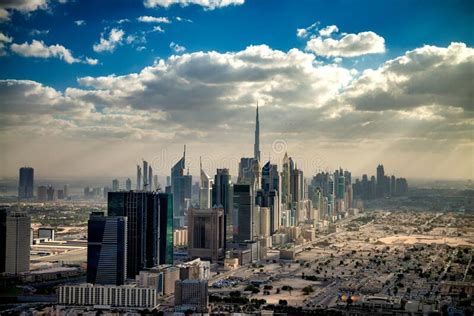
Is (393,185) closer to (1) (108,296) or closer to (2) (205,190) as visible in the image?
(2) (205,190)

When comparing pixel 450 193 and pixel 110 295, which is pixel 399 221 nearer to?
pixel 450 193

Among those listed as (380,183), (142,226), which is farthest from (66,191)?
(380,183)

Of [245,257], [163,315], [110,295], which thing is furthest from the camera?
[245,257]

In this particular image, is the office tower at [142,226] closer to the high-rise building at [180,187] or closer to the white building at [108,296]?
the white building at [108,296]

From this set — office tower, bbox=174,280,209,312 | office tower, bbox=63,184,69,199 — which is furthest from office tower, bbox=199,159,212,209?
office tower, bbox=174,280,209,312

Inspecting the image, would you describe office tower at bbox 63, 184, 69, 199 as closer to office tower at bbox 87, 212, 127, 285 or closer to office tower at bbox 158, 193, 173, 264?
office tower at bbox 158, 193, 173, 264

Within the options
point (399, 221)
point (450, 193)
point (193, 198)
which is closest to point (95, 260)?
point (450, 193)

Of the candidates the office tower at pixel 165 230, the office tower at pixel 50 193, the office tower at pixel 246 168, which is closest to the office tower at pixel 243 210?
the office tower at pixel 246 168
